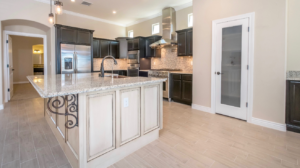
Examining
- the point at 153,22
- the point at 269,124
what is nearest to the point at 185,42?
the point at 153,22

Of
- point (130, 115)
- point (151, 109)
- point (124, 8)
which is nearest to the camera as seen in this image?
point (130, 115)

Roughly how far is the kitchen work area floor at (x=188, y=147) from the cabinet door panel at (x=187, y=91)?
118 centimetres

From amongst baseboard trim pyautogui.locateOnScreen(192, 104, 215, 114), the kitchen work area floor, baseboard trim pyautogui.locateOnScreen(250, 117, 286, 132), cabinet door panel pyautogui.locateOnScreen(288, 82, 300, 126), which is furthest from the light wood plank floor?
baseboard trim pyautogui.locateOnScreen(192, 104, 215, 114)

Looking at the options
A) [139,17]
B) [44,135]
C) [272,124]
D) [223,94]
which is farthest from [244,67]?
[139,17]

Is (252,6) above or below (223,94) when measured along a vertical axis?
above

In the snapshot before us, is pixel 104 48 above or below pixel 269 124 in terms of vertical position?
above

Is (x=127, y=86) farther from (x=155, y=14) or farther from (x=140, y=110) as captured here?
(x=155, y=14)

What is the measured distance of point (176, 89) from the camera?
4.67 m

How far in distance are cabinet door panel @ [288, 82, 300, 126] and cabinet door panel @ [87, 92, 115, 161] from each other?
9.46 feet

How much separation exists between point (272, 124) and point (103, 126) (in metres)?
2.96

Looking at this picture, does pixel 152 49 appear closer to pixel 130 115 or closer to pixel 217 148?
pixel 130 115

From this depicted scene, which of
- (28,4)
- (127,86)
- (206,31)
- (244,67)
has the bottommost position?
(127,86)

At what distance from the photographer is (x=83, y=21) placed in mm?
6000

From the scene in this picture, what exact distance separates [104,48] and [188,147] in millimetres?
5434
